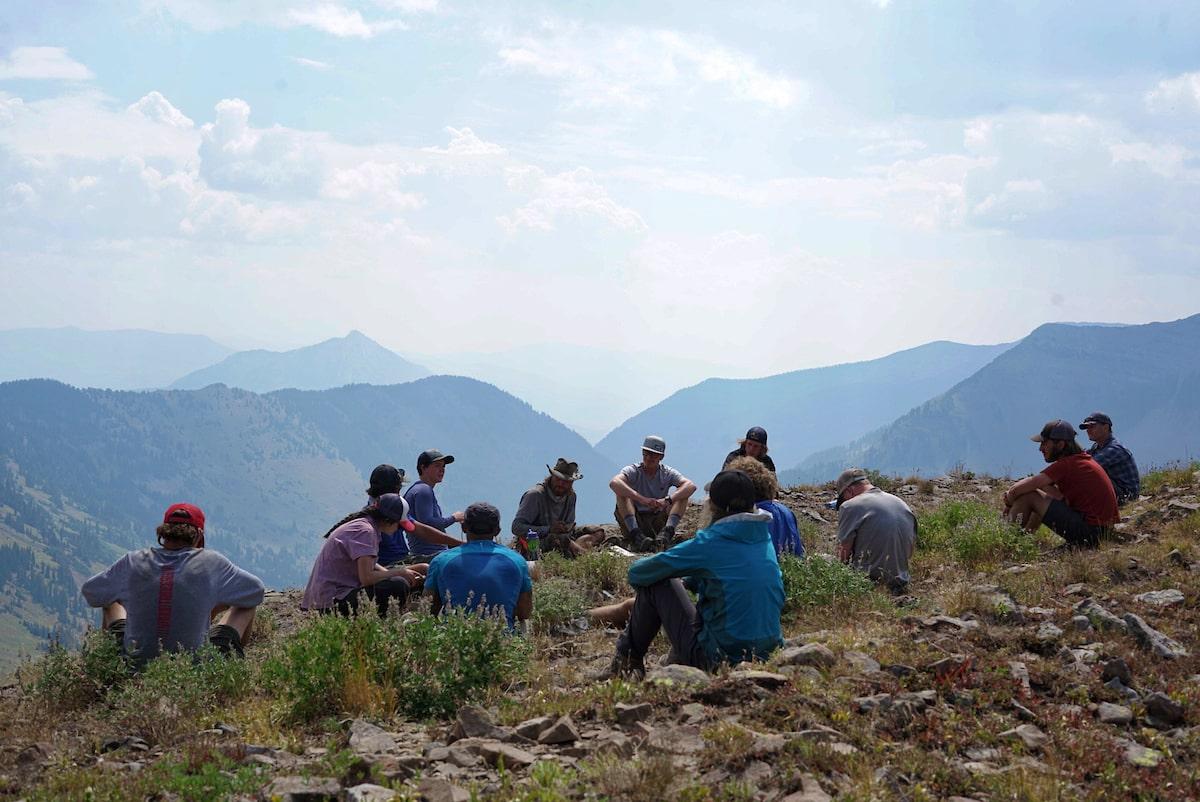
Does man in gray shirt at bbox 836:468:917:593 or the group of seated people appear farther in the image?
man in gray shirt at bbox 836:468:917:593

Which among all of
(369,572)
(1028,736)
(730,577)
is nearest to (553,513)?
(369,572)

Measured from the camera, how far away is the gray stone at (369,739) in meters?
5.31

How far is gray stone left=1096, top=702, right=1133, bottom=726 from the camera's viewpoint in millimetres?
5562

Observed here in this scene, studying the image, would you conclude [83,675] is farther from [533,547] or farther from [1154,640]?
[1154,640]

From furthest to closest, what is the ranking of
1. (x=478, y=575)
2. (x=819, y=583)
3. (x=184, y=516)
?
1. (x=819, y=583)
2. (x=478, y=575)
3. (x=184, y=516)

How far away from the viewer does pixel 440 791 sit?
14.7 feet

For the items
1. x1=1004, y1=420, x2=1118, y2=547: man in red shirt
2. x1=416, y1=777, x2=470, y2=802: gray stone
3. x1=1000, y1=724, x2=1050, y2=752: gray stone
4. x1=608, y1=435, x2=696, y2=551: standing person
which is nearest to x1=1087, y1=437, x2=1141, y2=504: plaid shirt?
x1=1004, y1=420, x2=1118, y2=547: man in red shirt

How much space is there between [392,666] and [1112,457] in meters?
10.7

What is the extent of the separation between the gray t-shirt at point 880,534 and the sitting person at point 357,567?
14.1 ft

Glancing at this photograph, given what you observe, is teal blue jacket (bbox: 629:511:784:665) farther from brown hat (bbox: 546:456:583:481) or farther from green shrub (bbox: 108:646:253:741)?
brown hat (bbox: 546:456:583:481)

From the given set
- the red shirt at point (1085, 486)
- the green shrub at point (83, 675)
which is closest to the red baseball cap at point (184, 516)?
the green shrub at point (83, 675)

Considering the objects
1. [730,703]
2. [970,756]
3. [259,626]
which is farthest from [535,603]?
[970,756]

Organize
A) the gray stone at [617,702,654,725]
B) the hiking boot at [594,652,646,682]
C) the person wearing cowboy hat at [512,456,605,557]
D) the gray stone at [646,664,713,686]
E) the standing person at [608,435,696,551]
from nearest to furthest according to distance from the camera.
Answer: the gray stone at [617,702,654,725] → the gray stone at [646,664,713,686] → the hiking boot at [594,652,646,682] → the person wearing cowboy hat at [512,456,605,557] → the standing person at [608,435,696,551]

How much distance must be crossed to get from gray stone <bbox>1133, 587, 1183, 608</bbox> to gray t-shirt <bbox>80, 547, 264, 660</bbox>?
6.86 m
